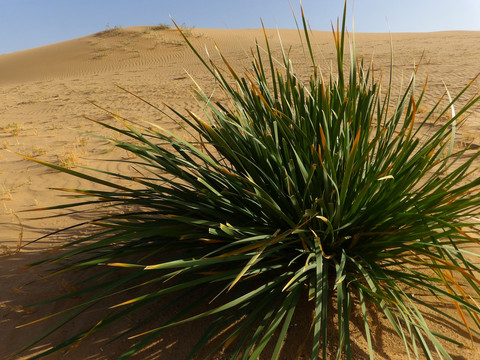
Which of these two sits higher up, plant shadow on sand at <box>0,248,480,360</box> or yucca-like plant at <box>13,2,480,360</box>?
yucca-like plant at <box>13,2,480,360</box>

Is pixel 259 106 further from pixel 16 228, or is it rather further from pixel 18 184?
pixel 18 184

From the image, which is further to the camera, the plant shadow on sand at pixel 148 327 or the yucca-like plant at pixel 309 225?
the plant shadow on sand at pixel 148 327

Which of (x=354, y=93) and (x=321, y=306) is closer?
(x=321, y=306)

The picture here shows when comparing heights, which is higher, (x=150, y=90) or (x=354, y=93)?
(x=354, y=93)

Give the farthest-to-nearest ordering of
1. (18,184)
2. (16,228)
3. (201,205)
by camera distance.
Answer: (18,184) → (16,228) → (201,205)

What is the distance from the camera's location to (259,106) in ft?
7.85

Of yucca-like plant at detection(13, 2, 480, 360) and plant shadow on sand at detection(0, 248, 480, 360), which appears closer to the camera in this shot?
yucca-like plant at detection(13, 2, 480, 360)

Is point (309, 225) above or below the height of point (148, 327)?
above

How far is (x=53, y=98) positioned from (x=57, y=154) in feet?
30.1

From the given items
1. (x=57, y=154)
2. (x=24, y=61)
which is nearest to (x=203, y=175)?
(x=57, y=154)

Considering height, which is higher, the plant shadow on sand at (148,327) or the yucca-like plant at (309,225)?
the yucca-like plant at (309,225)

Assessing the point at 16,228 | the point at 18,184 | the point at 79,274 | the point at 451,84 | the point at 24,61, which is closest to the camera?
the point at 79,274

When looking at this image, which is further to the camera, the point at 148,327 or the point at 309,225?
the point at 148,327

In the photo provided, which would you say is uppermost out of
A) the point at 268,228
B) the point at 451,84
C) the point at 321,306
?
the point at 268,228
